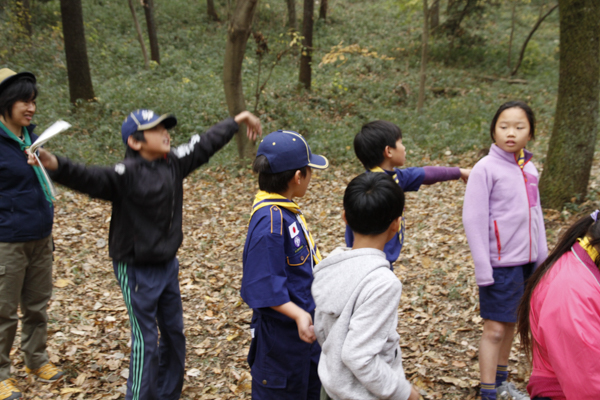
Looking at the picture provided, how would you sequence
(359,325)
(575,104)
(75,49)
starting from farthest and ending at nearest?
(75,49) → (575,104) → (359,325)

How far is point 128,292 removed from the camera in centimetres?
295

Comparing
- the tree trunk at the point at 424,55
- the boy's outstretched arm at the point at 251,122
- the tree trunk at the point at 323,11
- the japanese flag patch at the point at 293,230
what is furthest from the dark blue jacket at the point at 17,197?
the tree trunk at the point at 323,11

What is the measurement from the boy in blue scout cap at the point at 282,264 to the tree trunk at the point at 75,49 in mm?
11985

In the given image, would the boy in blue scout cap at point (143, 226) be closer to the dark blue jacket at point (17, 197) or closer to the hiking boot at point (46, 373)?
the dark blue jacket at point (17, 197)

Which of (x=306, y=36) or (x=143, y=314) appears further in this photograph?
(x=306, y=36)

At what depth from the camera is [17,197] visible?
3.47 meters

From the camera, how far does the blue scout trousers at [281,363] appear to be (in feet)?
8.25

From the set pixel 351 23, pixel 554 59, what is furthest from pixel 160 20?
pixel 554 59

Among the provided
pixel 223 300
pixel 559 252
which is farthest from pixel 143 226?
pixel 223 300

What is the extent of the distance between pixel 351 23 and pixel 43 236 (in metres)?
26.1

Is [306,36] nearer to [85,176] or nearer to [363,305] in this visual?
[85,176]

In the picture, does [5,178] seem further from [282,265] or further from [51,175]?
[282,265]

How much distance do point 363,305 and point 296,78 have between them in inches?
668

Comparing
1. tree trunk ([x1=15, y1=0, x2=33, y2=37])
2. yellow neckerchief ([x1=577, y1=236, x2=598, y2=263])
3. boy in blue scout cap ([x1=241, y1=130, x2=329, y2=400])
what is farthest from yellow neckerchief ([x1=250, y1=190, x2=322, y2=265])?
tree trunk ([x1=15, y1=0, x2=33, y2=37])
